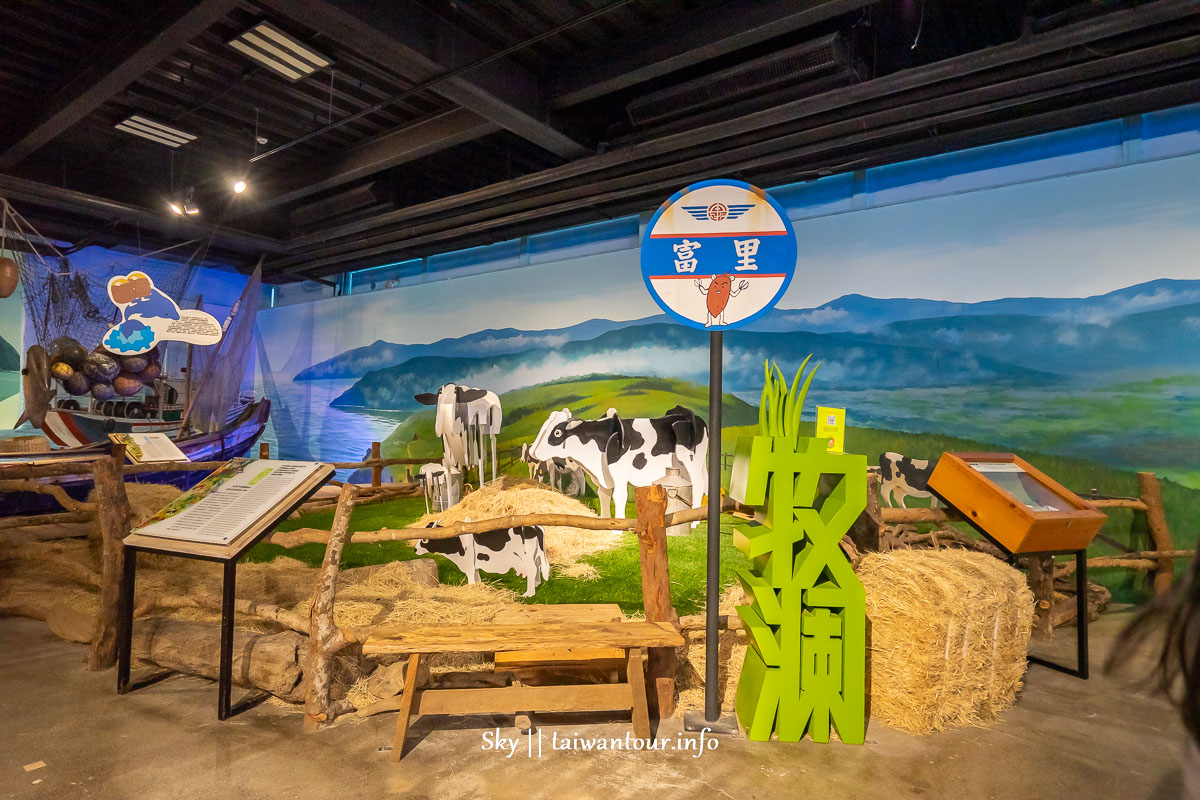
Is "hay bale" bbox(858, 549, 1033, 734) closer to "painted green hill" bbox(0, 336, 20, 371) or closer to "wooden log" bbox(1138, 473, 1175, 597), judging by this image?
"wooden log" bbox(1138, 473, 1175, 597)

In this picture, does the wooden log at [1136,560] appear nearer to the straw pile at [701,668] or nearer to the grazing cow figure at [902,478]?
the grazing cow figure at [902,478]

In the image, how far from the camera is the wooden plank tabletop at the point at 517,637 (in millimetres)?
2750

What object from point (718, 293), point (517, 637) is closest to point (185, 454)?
point (517, 637)


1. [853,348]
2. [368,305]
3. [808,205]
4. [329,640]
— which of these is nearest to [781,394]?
[329,640]

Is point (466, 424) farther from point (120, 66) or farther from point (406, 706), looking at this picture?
point (406, 706)

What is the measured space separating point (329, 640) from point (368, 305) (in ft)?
24.9

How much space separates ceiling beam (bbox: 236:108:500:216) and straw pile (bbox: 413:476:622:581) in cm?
335

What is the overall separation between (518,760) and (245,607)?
1.88 meters

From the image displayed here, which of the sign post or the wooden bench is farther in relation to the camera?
the sign post

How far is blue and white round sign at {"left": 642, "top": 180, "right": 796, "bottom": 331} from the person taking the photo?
9.52 ft

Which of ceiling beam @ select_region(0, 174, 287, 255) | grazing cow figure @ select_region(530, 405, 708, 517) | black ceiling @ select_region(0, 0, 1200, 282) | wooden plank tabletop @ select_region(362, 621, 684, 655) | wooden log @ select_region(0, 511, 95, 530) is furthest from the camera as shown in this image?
ceiling beam @ select_region(0, 174, 287, 255)

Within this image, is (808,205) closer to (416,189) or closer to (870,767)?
(416,189)

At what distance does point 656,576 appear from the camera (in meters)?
3.27

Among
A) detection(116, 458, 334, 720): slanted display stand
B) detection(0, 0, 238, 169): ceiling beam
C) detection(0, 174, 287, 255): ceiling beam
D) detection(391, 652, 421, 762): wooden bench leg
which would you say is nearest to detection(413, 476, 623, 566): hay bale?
detection(116, 458, 334, 720): slanted display stand
